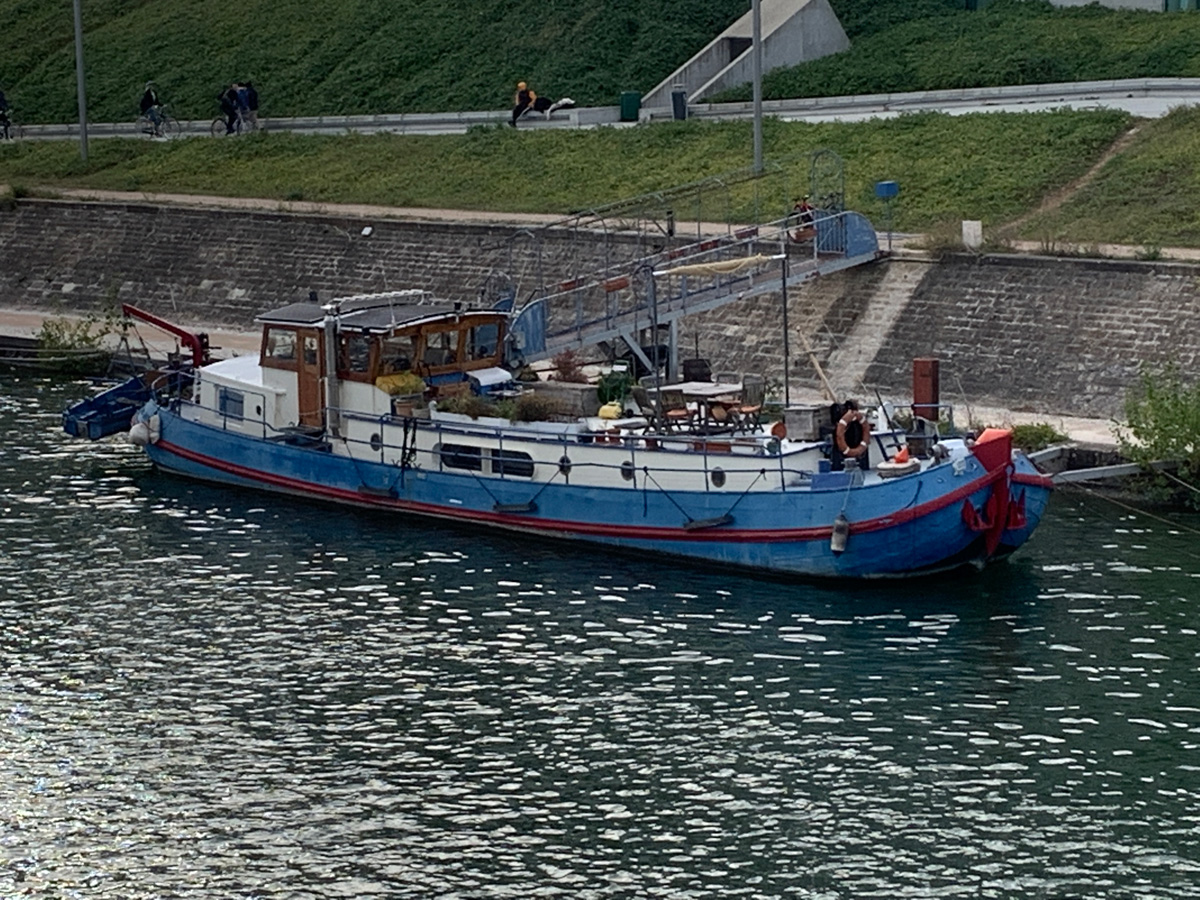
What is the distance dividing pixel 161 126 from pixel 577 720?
47.5 meters

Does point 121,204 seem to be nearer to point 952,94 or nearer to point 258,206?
point 258,206

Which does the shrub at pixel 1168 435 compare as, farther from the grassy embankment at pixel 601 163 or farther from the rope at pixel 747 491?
the grassy embankment at pixel 601 163

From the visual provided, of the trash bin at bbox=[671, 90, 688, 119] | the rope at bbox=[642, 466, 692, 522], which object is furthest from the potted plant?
the trash bin at bbox=[671, 90, 688, 119]

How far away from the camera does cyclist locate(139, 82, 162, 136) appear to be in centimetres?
6906

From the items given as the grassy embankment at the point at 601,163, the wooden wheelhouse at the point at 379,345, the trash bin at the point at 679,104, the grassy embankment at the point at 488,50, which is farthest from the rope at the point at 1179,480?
the trash bin at the point at 679,104

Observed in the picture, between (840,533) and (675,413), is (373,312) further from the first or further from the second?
(840,533)

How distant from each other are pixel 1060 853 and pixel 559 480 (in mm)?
14247

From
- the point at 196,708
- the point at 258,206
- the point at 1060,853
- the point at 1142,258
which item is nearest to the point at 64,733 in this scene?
the point at 196,708

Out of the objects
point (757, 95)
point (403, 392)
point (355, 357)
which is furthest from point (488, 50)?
point (403, 392)

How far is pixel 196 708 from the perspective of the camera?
27.1 meters

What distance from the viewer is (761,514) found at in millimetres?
32562

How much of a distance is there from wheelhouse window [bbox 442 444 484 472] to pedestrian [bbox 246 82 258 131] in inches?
1318

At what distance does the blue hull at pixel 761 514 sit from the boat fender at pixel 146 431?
473cm

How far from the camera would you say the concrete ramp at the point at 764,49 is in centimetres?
6319
